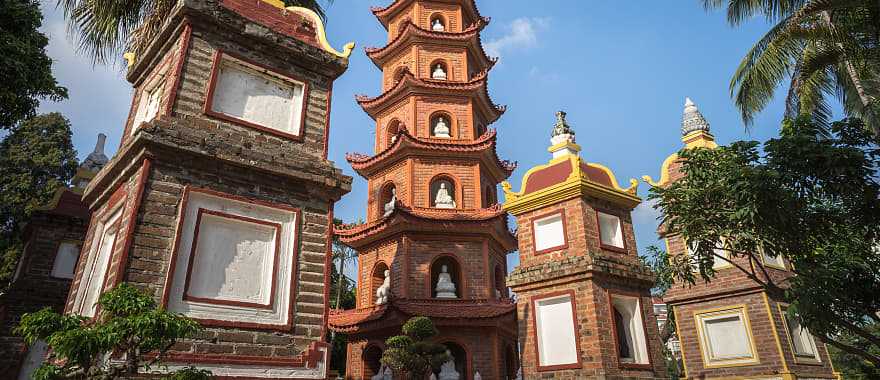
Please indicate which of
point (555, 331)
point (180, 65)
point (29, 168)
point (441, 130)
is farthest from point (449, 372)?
point (29, 168)

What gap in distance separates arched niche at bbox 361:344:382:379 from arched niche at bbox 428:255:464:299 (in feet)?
9.17

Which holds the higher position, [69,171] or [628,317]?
[69,171]

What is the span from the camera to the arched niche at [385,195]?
21.4 m

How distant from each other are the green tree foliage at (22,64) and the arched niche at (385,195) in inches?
447

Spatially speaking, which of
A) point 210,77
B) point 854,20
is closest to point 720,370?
point 854,20

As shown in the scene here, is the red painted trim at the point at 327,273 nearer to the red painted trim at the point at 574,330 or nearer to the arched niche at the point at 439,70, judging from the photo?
the red painted trim at the point at 574,330

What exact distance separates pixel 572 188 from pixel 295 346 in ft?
25.9

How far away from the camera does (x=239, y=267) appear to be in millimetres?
7844

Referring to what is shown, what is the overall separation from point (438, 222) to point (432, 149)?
125 inches

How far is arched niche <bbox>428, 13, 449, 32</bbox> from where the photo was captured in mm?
24844

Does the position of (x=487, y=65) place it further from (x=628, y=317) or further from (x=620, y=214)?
(x=628, y=317)

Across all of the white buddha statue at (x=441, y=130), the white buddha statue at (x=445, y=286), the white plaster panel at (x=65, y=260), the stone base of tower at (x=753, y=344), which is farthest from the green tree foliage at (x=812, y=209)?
the white plaster panel at (x=65, y=260)

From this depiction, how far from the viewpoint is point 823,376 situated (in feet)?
46.8

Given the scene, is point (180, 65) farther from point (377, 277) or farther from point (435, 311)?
point (377, 277)
